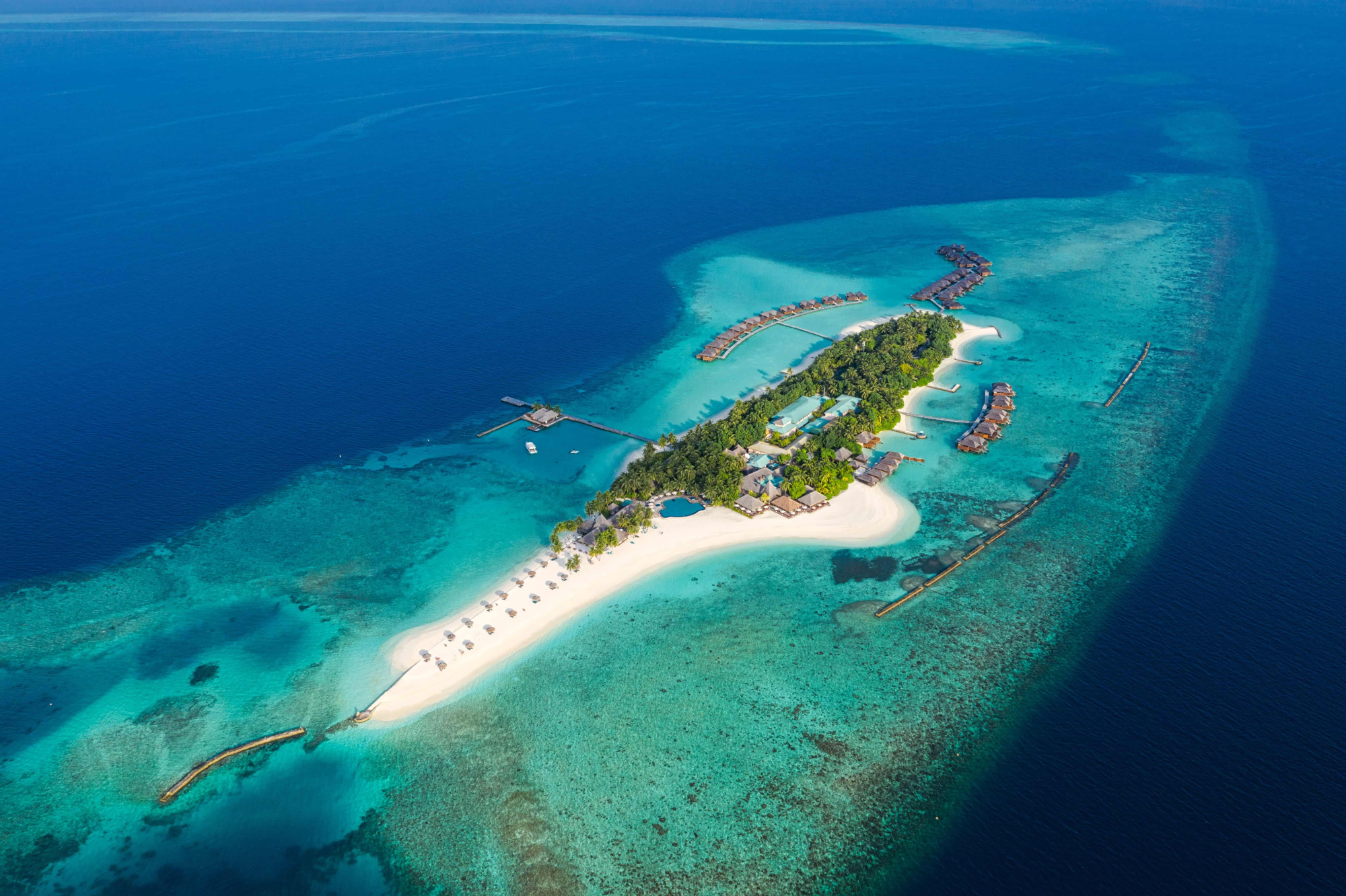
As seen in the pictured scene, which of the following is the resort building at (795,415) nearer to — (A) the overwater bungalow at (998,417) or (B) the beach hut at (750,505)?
(B) the beach hut at (750,505)

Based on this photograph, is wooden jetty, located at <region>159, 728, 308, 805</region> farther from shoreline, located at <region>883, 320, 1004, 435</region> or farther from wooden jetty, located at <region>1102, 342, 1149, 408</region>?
wooden jetty, located at <region>1102, 342, 1149, 408</region>

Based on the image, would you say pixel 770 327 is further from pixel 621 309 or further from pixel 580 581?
pixel 580 581

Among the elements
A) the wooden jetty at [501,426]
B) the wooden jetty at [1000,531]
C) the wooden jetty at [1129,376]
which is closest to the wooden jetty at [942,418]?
the wooden jetty at [1000,531]

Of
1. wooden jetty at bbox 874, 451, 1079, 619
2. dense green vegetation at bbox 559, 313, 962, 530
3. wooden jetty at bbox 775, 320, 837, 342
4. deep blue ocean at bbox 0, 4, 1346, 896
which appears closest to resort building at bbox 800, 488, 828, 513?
dense green vegetation at bbox 559, 313, 962, 530

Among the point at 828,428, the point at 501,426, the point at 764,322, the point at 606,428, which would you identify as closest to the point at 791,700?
the point at 828,428

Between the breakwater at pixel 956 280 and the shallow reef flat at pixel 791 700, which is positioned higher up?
the breakwater at pixel 956 280
